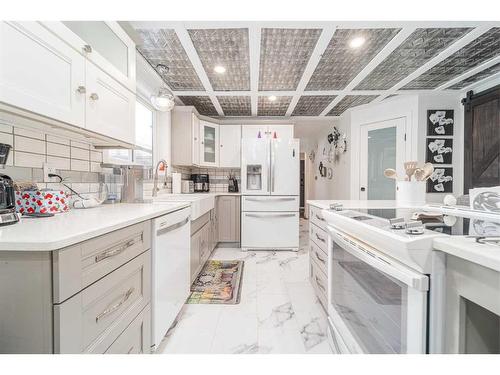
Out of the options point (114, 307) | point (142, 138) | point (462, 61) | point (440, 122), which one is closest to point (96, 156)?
point (142, 138)

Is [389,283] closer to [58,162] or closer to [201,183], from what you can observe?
[58,162]

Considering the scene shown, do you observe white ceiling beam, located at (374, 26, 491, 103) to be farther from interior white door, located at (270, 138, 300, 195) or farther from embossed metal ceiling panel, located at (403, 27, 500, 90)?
interior white door, located at (270, 138, 300, 195)

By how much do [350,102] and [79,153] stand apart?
3.52 m

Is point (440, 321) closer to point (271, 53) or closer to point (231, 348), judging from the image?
point (231, 348)

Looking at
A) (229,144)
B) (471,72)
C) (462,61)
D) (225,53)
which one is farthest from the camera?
(229,144)

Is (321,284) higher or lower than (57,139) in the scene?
lower

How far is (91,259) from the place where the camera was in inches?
31.7

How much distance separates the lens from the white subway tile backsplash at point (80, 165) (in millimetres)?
1537

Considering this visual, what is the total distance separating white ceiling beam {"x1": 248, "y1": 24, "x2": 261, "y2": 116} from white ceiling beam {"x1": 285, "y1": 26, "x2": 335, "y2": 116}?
51 centimetres

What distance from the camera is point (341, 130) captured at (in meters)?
4.34

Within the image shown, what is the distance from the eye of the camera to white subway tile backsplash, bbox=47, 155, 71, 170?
53.7 inches

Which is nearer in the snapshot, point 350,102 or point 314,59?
point 314,59

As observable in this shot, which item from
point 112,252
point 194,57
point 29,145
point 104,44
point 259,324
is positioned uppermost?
point 194,57

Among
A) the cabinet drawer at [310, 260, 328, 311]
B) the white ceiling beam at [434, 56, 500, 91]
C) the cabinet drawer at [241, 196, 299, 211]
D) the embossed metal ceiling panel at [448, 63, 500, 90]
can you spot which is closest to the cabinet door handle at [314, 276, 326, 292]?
the cabinet drawer at [310, 260, 328, 311]
